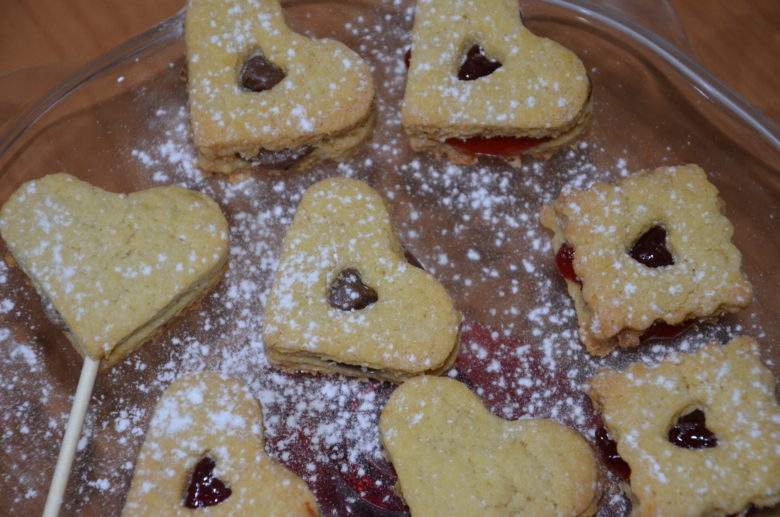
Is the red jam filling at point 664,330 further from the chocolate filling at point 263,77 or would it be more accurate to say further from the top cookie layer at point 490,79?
the chocolate filling at point 263,77

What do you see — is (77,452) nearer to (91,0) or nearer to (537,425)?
(537,425)

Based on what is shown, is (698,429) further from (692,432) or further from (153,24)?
(153,24)

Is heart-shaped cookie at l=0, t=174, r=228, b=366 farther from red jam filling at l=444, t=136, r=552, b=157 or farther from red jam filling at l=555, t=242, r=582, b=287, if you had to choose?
red jam filling at l=555, t=242, r=582, b=287

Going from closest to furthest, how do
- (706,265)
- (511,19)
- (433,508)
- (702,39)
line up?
(433,508) < (706,265) < (511,19) < (702,39)

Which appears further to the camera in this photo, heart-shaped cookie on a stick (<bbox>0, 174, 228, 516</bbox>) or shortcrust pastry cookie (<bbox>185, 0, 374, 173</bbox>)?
shortcrust pastry cookie (<bbox>185, 0, 374, 173</bbox>)

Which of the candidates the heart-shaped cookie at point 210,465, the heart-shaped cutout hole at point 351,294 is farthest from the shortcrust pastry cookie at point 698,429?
the heart-shaped cookie at point 210,465

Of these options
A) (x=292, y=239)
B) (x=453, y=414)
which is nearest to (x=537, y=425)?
(x=453, y=414)

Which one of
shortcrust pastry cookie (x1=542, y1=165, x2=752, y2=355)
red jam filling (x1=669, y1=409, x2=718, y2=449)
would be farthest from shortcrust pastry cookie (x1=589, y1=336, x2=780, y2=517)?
shortcrust pastry cookie (x1=542, y1=165, x2=752, y2=355)
